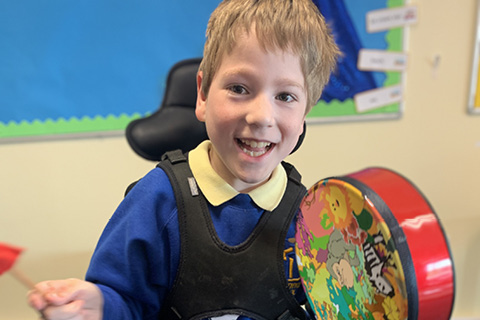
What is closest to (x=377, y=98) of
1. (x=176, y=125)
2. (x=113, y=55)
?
(x=176, y=125)

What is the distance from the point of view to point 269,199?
0.59 metres

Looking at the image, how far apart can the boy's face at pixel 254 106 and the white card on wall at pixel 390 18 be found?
31.2 inches

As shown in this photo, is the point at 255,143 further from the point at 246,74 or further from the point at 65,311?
the point at 65,311

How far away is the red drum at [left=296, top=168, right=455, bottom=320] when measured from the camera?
0.36 m

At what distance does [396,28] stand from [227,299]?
106 cm

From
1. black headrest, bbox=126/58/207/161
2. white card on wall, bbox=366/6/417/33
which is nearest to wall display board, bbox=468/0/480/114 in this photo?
white card on wall, bbox=366/6/417/33

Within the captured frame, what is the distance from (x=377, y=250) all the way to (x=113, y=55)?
40.6 inches

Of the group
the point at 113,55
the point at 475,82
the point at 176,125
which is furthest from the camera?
the point at 475,82

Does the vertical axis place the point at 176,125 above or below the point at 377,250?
above

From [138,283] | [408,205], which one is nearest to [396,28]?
[408,205]

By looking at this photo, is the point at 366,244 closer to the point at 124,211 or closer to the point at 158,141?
the point at 124,211

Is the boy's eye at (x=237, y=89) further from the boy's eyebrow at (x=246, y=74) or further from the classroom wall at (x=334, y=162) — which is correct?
the classroom wall at (x=334, y=162)

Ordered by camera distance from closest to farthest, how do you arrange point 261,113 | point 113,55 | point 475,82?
point 261,113
point 113,55
point 475,82

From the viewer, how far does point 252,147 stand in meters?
0.52
